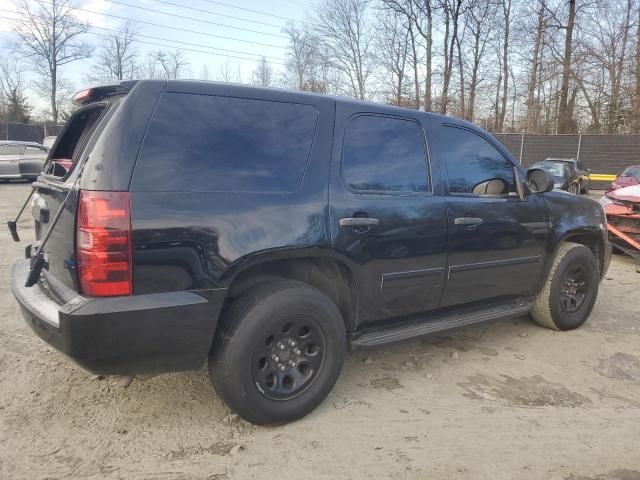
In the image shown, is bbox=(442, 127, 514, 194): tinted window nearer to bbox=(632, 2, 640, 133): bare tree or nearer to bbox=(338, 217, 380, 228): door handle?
bbox=(338, 217, 380, 228): door handle

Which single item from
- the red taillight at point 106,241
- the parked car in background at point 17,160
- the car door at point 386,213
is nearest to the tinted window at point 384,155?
the car door at point 386,213

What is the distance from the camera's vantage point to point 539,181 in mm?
4211

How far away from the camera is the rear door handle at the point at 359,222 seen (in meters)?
3.04

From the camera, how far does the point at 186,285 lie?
253 cm

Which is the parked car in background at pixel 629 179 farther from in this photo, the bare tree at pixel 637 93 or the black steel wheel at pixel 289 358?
the black steel wheel at pixel 289 358

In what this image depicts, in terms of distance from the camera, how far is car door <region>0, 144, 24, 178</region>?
1827cm

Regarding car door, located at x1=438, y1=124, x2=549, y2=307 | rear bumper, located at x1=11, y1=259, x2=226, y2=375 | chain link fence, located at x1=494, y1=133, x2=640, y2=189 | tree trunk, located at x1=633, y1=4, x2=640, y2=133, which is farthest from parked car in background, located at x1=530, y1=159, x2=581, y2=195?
rear bumper, located at x1=11, y1=259, x2=226, y2=375

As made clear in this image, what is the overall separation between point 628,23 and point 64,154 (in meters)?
36.6

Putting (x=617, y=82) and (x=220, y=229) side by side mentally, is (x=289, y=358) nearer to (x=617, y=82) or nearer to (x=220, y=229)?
(x=220, y=229)

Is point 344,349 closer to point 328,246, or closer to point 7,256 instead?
point 328,246

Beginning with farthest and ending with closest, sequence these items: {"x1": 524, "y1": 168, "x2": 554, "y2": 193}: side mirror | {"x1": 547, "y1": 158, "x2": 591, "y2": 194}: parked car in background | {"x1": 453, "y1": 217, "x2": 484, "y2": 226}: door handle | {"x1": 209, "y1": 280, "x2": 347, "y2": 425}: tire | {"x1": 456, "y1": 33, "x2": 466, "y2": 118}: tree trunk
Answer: {"x1": 456, "y1": 33, "x2": 466, "y2": 118}: tree trunk, {"x1": 547, "y1": 158, "x2": 591, "y2": 194}: parked car in background, {"x1": 524, "y1": 168, "x2": 554, "y2": 193}: side mirror, {"x1": 453, "y1": 217, "x2": 484, "y2": 226}: door handle, {"x1": 209, "y1": 280, "x2": 347, "y2": 425}: tire

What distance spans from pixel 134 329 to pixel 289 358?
933 mm

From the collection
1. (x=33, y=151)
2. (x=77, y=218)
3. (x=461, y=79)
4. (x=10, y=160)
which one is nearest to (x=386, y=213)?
(x=77, y=218)

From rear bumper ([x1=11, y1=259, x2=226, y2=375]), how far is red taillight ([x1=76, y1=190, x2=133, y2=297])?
73 millimetres
